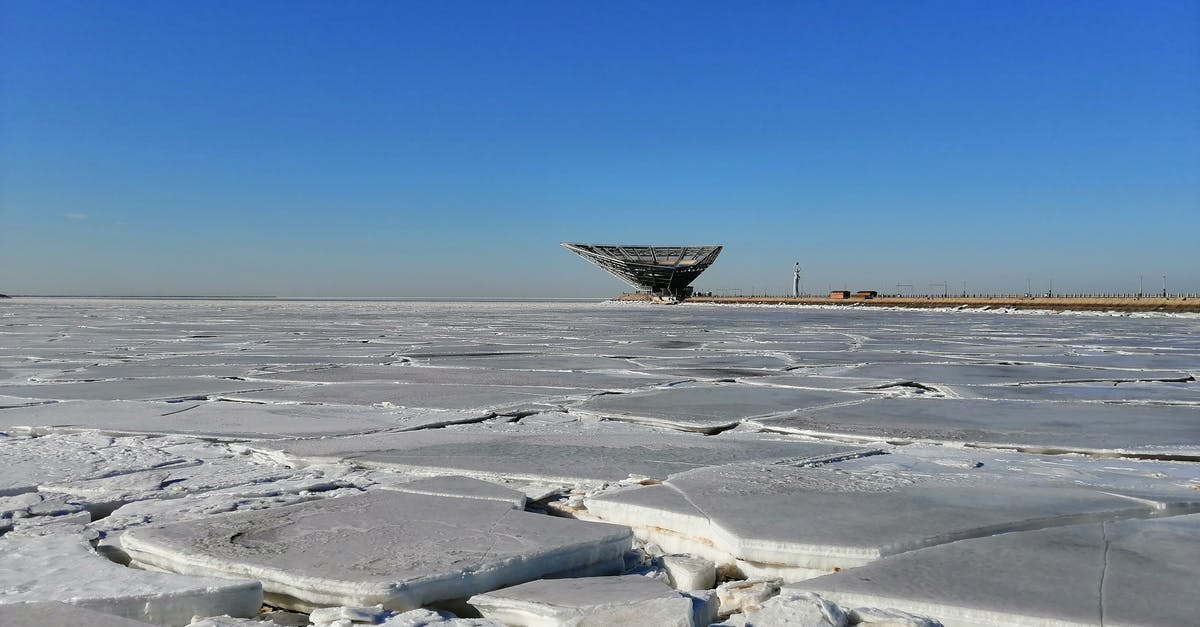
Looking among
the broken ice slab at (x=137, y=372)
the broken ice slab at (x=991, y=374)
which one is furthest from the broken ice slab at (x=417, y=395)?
the broken ice slab at (x=991, y=374)

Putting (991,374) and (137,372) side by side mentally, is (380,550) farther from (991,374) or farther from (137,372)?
(991,374)

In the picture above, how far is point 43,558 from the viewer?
1.60m

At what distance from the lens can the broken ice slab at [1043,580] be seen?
1.32 metres

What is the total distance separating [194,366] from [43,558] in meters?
5.08

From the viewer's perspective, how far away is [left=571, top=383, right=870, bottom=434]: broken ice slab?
3.64 metres

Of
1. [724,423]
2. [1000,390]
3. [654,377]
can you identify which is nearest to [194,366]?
[654,377]

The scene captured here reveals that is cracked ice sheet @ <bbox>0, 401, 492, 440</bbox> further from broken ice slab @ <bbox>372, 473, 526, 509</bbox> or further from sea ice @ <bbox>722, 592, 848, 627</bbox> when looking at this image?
sea ice @ <bbox>722, 592, 848, 627</bbox>

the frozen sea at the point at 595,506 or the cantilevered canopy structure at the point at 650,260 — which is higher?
the cantilevered canopy structure at the point at 650,260

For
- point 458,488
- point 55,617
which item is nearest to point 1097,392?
point 458,488

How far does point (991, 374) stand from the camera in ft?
19.5

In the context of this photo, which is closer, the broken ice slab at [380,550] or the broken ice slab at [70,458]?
the broken ice slab at [380,550]

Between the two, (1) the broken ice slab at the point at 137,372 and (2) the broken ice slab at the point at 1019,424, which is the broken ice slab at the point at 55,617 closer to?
(2) the broken ice slab at the point at 1019,424

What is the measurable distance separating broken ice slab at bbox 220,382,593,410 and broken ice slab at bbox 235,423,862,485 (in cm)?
90

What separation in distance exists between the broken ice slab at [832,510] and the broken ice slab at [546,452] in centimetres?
26
